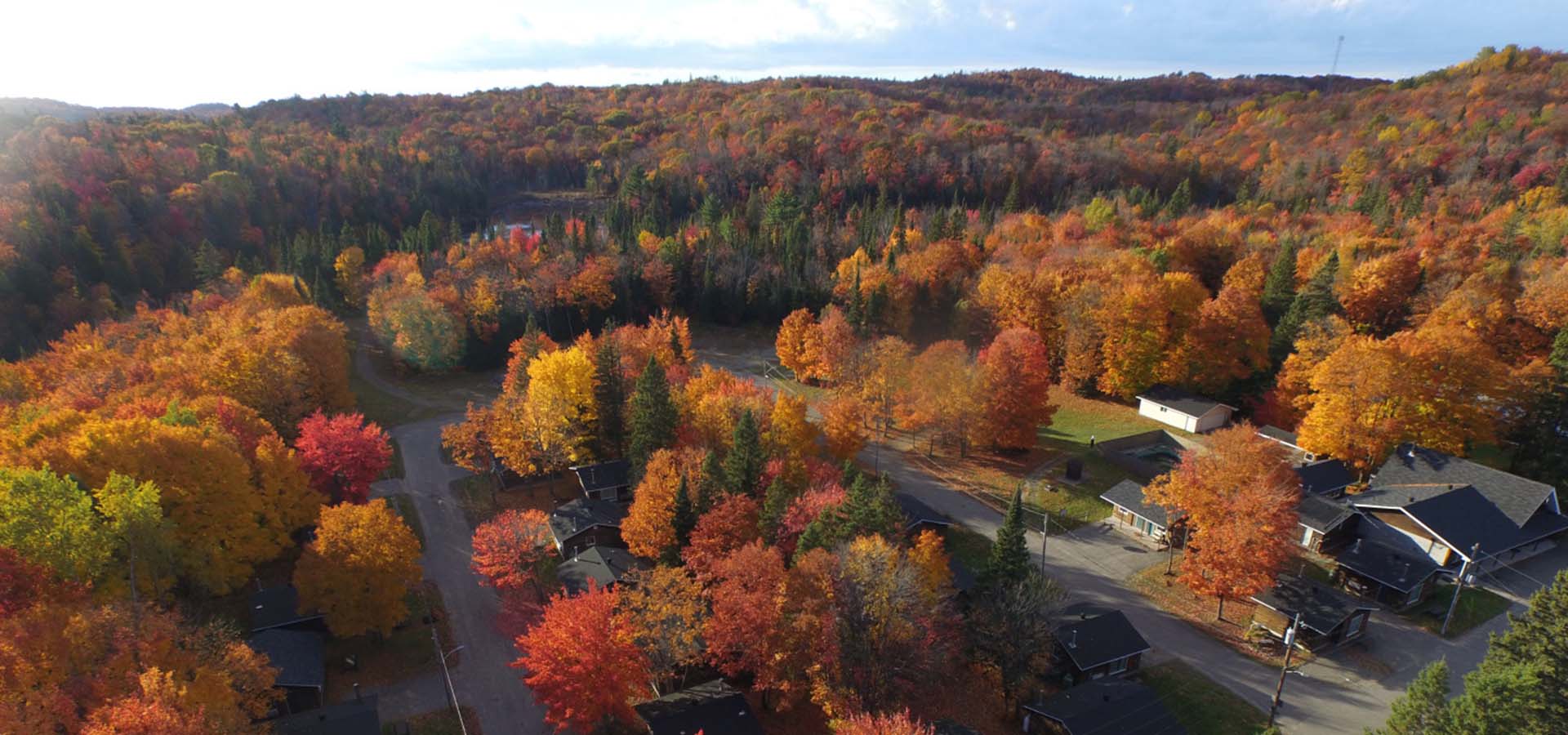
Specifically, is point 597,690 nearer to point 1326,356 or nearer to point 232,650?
point 232,650

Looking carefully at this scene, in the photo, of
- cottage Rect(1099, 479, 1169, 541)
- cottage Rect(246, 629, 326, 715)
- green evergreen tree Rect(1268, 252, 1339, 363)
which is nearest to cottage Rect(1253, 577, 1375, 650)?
cottage Rect(1099, 479, 1169, 541)

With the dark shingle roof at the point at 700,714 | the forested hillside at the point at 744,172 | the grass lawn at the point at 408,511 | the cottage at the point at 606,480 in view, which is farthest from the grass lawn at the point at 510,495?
the forested hillside at the point at 744,172

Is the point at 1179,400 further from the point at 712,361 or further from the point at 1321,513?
the point at 712,361

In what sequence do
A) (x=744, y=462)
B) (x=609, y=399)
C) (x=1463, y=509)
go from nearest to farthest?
1. (x=744, y=462)
2. (x=1463, y=509)
3. (x=609, y=399)

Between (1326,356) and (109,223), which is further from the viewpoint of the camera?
(109,223)

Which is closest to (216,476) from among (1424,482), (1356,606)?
(1356,606)

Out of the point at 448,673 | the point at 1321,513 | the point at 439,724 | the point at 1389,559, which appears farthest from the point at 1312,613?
the point at 448,673
